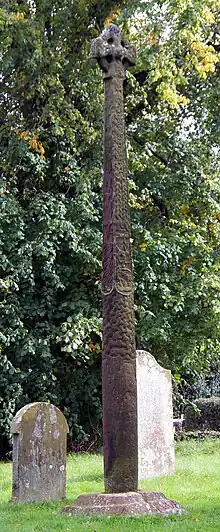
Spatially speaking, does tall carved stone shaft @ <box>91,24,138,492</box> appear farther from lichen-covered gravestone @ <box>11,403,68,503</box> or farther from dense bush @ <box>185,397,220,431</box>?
dense bush @ <box>185,397,220,431</box>

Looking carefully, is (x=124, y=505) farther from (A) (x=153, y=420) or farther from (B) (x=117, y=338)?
(A) (x=153, y=420)

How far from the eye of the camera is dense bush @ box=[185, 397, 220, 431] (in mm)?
23008

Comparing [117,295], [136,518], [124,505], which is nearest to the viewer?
[136,518]

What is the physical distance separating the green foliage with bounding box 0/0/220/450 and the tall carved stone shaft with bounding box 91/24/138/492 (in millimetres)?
6859

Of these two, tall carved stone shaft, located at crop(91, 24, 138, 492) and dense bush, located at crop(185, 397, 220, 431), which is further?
dense bush, located at crop(185, 397, 220, 431)

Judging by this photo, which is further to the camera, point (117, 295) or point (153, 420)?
point (153, 420)

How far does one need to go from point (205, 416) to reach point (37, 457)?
1512 centimetres

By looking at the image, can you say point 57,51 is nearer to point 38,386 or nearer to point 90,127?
point 90,127

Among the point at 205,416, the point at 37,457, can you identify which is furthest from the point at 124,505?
the point at 205,416

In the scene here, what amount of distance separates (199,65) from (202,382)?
15719 mm

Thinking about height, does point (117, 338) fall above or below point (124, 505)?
above

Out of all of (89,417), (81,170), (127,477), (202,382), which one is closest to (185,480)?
(127,477)

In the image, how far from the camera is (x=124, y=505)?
6.66 metres

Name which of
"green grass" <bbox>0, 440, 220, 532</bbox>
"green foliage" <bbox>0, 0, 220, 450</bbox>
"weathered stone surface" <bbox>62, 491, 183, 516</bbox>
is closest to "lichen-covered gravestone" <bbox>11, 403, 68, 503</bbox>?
"green grass" <bbox>0, 440, 220, 532</bbox>
